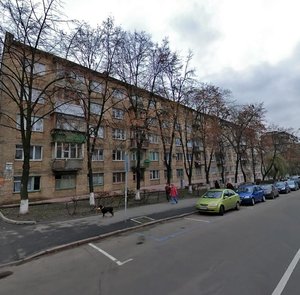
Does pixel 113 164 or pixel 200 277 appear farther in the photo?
pixel 113 164

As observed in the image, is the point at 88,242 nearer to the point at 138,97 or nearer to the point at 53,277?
the point at 53,277

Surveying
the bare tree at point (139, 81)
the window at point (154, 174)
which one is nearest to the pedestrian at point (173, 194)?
the bare tree at point (139, 81)

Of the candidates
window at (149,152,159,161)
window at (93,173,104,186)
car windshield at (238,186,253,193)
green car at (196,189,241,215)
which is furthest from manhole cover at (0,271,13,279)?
window at (149,152,159,161)

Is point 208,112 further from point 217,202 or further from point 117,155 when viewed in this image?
point 217,202

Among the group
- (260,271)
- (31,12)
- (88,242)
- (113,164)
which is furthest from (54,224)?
(113,164)

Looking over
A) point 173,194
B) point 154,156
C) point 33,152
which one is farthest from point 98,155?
point 173,194

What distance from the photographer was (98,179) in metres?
32.4

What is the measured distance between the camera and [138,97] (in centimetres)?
2450

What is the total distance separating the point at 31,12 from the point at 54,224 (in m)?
11.5

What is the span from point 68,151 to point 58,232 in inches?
747

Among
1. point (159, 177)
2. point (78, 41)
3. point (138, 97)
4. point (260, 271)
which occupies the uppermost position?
point (78, 41)

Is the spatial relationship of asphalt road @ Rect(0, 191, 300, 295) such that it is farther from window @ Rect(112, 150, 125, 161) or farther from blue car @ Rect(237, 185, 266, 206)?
window @ Rect(112, 150, 125, 161)

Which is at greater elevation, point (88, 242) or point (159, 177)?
point (159, 177)

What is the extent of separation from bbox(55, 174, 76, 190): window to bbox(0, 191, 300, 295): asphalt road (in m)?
19.0
